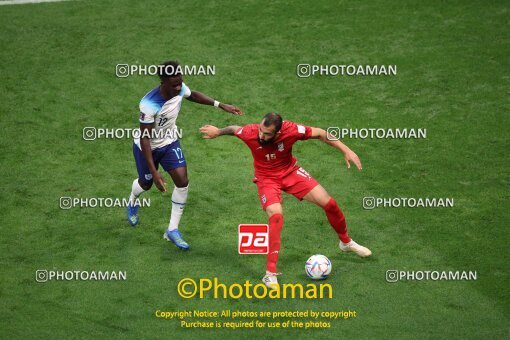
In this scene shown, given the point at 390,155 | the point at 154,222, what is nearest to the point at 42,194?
the point at 154,222

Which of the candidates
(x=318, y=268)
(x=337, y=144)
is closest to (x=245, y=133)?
(x=337, y=144)

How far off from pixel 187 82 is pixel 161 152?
4979 millimetres

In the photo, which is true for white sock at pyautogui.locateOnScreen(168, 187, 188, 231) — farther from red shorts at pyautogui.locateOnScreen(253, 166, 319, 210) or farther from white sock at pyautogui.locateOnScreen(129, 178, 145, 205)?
red shorts at pyautogui.locateOnScreen(253, 166, 319, 210)

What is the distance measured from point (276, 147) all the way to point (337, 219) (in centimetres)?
128

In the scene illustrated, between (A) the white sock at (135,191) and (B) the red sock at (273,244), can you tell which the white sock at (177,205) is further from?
(B) the red sock at (273,244)

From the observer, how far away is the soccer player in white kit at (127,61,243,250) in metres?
11.4

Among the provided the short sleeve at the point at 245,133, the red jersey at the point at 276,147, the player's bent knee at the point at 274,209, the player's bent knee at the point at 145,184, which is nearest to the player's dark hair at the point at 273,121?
the red jersey at the point at 276,147

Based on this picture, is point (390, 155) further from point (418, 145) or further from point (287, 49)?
point (287, 49)

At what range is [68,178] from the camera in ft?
45.6

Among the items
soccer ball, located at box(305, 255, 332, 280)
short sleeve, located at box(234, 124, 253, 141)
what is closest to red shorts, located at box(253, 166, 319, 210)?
short sleeve, located at box(234, 124, 253, 141)

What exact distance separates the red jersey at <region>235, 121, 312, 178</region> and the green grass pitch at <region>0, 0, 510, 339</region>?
122 cm

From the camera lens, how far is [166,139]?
11773 mm

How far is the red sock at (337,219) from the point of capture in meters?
11.2

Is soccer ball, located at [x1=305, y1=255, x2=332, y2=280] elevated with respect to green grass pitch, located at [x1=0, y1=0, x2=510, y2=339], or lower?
lower
